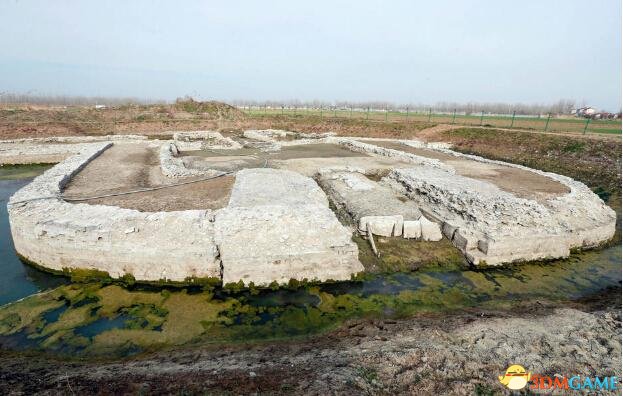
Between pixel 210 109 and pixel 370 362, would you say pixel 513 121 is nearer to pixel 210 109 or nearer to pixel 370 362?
pixel 210 109

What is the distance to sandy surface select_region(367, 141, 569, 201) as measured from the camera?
10836mm

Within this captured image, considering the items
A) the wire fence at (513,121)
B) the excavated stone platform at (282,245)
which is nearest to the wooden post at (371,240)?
the excavated stone platform at (282,245)

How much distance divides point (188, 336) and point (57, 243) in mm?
3885

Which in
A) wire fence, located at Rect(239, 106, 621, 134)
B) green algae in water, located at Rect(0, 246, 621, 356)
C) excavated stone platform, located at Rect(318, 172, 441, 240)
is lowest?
green algae in water, located at Rect(0, 246, 621, 356)

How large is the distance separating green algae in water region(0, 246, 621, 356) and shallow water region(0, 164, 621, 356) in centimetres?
2

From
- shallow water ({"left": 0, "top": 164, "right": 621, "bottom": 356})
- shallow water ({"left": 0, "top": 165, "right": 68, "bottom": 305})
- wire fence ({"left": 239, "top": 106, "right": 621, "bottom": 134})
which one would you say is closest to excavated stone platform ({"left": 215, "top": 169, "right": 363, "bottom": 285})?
shallow water ({"left": 0, "top": 164, "right": 621, "bottom": 356})

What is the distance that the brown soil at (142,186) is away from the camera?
895 cm

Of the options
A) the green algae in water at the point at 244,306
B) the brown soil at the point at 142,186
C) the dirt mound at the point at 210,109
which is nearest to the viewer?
the green algae in water at the point at 244,306

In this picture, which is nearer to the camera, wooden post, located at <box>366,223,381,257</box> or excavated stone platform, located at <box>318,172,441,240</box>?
wooden post, located at <box>366,223,381,257</box>

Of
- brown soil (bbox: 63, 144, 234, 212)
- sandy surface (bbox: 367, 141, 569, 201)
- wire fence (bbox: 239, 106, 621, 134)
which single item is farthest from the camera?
wire fence (bbox: 239, 106, 621, 134)

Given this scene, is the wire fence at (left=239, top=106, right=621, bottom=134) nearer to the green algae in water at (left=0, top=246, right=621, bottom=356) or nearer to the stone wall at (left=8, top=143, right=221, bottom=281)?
the green algae in water at (left=0, top=246, right=621, bottom=356)

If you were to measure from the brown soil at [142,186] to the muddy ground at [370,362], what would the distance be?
15.1 feet

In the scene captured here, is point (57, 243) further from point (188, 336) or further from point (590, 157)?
point (590, 157)

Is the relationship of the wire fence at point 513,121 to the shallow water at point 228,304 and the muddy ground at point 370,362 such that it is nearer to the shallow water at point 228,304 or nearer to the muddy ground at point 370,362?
the shallow water at point 228,304
